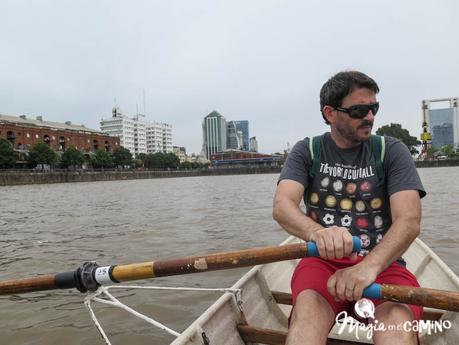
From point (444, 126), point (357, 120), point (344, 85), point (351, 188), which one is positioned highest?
point (444, 126)

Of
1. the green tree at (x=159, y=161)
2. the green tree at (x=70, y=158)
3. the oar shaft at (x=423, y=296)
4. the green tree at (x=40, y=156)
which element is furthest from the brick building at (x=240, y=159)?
the oar shaft at (x=423, y=296)

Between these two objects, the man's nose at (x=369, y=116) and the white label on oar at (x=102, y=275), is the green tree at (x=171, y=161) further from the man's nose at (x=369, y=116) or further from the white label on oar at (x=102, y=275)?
the man's nose at (x=369, y=116)

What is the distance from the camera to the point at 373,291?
236cm

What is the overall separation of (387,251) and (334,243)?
0.42 metres

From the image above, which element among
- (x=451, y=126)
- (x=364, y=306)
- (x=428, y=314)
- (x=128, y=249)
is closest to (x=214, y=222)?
(x=128, y=249)

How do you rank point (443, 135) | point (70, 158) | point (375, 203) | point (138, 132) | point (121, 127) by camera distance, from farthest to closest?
point (138, 132), point (443, 135), point (121, 127), point (70, 158), point (375, 203)

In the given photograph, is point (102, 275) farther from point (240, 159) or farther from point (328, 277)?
point (240, 159)

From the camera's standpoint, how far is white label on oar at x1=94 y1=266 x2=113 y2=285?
3016 mm

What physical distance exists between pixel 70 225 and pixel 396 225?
1459 cm

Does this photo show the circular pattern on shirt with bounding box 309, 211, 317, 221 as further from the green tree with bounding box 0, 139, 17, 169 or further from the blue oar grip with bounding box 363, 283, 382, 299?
the green tree with bounding box 0, 139, 17, 169

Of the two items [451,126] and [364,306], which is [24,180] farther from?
[451,126]

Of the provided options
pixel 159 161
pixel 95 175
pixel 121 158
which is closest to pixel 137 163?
pixel 159 161

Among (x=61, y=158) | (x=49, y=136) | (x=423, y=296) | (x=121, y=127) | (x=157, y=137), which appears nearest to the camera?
(x=423, y=296)

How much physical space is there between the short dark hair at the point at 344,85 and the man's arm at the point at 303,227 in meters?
0.69
